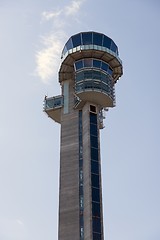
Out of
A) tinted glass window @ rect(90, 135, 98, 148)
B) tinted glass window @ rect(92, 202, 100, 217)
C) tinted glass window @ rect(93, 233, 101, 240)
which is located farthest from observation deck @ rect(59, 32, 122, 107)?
tinted glass window @ rect(93, 233, 101, 240)

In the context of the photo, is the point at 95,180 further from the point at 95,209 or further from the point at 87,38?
the point at 87,38

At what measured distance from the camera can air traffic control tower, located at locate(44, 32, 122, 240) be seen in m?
78.4

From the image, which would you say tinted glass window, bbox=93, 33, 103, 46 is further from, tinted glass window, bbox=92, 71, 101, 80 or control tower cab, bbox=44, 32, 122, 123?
tinted glass window, bbox=92, 71, 101, 80

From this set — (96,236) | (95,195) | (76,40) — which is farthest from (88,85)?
(96,236)

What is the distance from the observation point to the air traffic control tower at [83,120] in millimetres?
78375

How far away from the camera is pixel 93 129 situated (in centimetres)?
8725

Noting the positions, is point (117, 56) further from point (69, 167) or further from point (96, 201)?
point (96, 201)

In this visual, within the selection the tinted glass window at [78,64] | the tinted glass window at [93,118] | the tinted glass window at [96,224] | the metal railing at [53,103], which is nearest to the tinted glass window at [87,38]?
the tinted glass window at [78,64]

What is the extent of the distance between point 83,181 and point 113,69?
88.8 feet

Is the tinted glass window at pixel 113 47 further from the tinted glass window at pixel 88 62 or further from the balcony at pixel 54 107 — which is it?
the balcony at pixel 54 107

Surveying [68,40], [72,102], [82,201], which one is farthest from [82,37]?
[82,201]

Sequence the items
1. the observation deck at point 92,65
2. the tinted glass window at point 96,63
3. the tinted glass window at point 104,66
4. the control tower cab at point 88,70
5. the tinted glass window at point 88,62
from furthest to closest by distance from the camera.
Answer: the tinted glass window at point 104,66 → the tinted glass window at point 96,63 → the tinted glass window at point 88,62 → the control tower cab at point 88,70 → the observation deck at point 92,65

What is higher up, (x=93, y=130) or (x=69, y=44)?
(x=69, y=44)

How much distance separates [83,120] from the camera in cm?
8919
